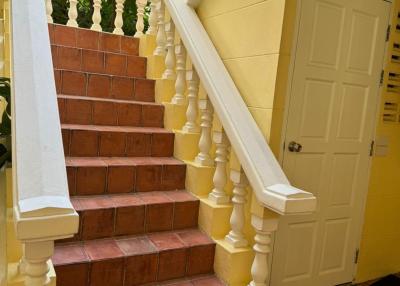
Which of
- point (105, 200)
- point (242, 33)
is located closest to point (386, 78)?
point (242, 33)

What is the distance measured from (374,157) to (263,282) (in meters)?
1.38

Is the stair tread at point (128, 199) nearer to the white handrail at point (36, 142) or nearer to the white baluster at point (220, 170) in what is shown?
the white baluster at point (220, 170)

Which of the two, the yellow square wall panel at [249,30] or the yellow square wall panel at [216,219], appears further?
the yellow square wall panel at [216,219]

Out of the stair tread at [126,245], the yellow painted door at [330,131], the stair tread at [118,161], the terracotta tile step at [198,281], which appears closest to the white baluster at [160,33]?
the stair tread at [118,161]

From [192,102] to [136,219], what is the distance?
0.85 m

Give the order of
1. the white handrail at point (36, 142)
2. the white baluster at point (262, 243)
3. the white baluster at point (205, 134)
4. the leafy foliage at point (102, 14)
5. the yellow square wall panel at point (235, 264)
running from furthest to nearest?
the leafy foliage at point (102, 14) < the white baluster at point (205, 134) < the yellow square wall panel at point (235, 264) < the white baluster at point (262, 243) < the white handrail at point (36, 142)

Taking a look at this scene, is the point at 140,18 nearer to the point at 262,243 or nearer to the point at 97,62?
the point at 97,62

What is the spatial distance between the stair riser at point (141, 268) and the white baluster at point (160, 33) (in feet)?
5.42

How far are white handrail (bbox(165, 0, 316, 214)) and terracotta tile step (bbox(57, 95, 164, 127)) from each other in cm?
61

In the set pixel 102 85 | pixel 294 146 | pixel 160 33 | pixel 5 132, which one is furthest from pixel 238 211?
pixel 160 33

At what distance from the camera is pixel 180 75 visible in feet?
7.89

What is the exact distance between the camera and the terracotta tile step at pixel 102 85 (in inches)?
97.5

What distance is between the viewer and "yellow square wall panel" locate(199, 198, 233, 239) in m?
1.94

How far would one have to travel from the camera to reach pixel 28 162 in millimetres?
967
